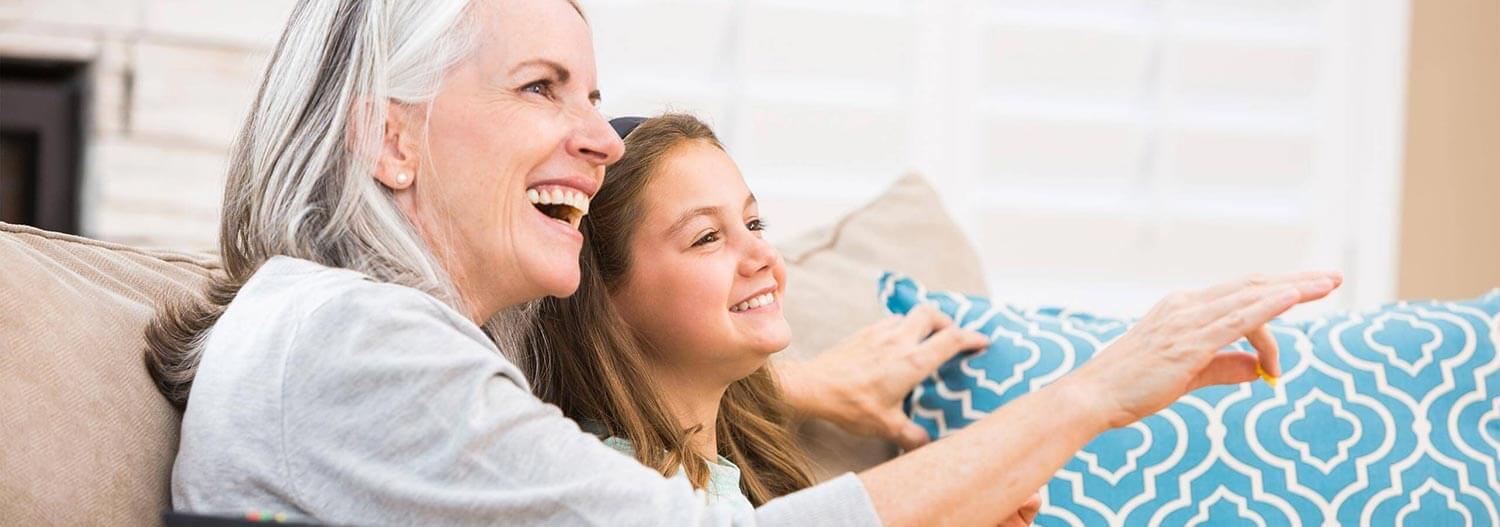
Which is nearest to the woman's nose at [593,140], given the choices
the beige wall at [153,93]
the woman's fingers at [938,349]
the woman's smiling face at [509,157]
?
the woman's smiling face at [509,157]

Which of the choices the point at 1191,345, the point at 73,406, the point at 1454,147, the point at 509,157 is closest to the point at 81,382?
the point at 73,406

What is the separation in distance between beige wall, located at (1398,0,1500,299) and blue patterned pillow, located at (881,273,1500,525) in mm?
1791

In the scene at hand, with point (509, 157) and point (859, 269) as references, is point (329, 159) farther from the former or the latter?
point (859, 269)

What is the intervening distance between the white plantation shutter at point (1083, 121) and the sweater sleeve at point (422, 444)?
6.51ft

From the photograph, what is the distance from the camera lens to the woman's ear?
1140 mm

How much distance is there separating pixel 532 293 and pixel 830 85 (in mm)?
1865

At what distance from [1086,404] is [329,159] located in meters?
0.59

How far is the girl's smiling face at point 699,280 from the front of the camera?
1.41m

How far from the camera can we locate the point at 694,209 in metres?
1.43

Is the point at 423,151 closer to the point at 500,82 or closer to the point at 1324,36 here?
the point at 500,82

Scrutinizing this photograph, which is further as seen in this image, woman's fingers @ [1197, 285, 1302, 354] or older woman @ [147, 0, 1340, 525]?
woman's fingers @ [1197, 285, 1302, 354]

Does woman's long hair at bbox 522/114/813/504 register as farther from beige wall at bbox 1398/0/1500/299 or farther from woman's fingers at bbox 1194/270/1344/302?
beige wall at bbox 1398/0/1500/299

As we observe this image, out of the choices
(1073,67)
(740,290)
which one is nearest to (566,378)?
(740,290)

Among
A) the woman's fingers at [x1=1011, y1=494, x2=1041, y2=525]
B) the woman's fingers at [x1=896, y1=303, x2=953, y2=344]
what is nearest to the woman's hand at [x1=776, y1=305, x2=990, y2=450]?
the woman's fingers at [x1=896, y1=303, x2=953, y2=344]
